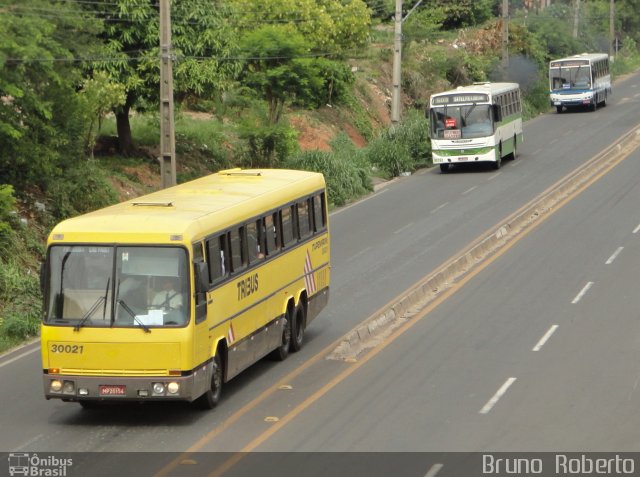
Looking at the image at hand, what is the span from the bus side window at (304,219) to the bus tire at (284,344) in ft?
4.70

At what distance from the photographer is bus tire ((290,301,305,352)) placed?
20.4m

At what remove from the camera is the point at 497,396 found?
1731 centimetres

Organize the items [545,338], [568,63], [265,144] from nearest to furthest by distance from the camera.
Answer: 1. [545,338]
2. [265,144]
3. [568,63]

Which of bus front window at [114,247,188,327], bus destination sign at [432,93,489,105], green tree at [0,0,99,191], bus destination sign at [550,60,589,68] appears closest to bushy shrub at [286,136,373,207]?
bus destination sign at [432,93,489,105]

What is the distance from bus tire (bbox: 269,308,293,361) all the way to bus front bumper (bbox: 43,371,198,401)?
4206mm

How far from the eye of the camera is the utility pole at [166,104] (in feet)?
91.9

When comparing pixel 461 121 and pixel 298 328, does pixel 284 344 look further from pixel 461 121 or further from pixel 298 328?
pixel 461 121

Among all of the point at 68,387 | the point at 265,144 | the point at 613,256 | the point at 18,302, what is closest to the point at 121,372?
the point at 68,387

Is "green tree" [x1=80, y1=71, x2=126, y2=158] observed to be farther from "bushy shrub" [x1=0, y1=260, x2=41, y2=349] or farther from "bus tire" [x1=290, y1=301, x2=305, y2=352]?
"bus tire" [x1=290, y1=301, x2=305, y2=352]

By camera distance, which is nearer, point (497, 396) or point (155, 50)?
point (497, 396)

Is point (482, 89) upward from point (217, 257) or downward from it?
upward

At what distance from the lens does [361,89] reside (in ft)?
187

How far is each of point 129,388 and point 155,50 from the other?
20720 mm
